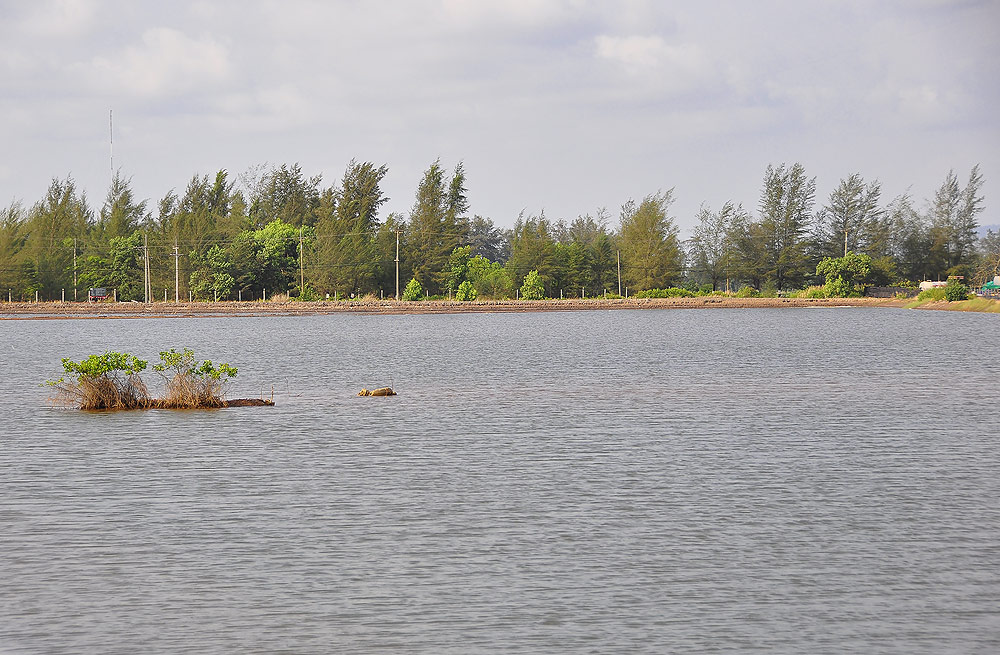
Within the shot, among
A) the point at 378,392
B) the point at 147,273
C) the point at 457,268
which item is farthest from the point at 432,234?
the point at 378,392

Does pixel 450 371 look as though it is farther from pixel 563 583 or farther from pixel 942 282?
pixel 942 282

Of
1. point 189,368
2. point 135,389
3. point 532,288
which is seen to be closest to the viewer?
point 135,389

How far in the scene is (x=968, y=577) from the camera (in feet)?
39.3

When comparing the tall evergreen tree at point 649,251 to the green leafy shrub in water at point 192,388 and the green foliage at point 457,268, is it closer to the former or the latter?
the green foliage at point 457,268

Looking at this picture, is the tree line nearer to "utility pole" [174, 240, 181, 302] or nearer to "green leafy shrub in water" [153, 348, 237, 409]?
"utility pole" [174, 240, 181, 302]

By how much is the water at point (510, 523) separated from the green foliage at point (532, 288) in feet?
280

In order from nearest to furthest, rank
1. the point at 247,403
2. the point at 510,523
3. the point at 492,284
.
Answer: the point at 510,523 → the point at 247,403 → the point at 492,284

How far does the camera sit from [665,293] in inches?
4902

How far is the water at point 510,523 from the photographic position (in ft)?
34.5

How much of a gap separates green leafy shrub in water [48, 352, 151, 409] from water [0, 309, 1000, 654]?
3.39 ft

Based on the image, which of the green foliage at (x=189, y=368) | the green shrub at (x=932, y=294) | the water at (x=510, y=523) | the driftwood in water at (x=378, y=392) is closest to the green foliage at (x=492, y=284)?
the green shrub at (x=932, y=294)

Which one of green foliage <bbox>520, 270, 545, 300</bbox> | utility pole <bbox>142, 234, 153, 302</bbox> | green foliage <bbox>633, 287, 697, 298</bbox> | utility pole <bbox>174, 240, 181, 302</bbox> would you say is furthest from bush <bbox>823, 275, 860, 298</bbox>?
utility pole <bbox>142, 234, 153, 302</bbox>

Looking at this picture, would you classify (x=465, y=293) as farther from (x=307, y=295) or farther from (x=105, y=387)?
(x=105, y=387)

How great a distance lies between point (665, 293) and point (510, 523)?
112 meters
